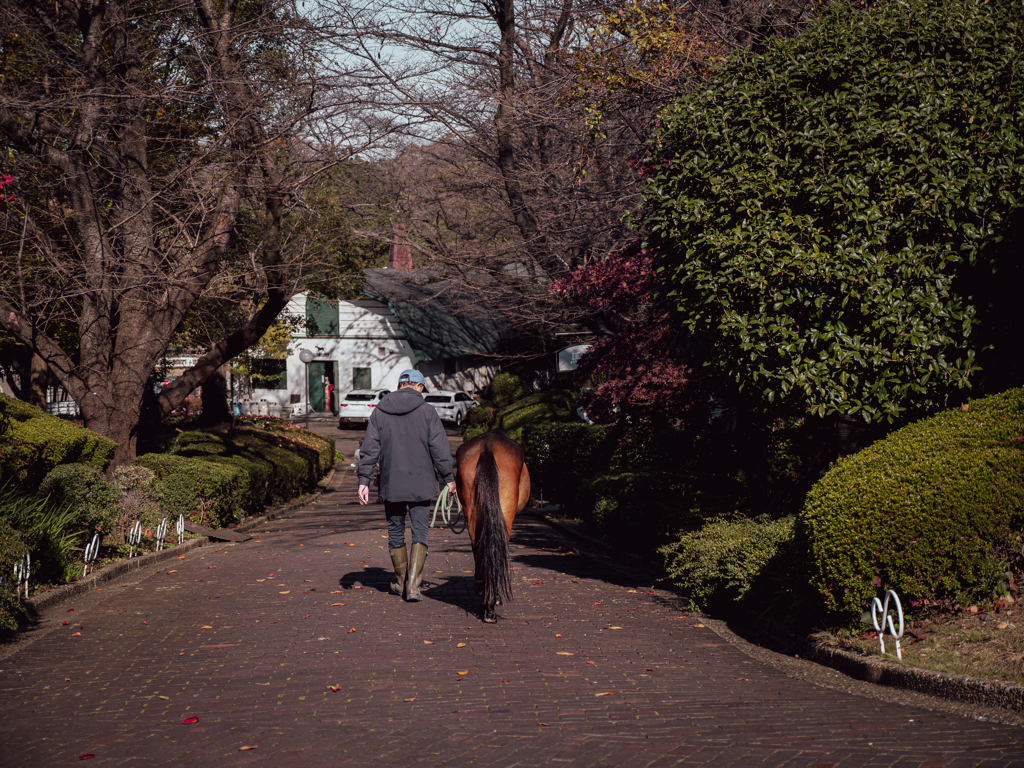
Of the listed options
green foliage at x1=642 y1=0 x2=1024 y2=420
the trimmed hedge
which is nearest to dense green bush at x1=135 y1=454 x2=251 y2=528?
the trimmed hedge

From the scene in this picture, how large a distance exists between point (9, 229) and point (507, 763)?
37.6 ft

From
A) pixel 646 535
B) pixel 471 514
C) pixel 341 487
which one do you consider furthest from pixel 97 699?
pixel 341 487

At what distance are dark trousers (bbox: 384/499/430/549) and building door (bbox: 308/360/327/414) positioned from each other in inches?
1449

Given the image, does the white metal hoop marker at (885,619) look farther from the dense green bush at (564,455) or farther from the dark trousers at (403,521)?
the dense green bush at (564,455)

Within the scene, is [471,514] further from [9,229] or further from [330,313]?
[330,313]

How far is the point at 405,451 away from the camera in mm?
8180

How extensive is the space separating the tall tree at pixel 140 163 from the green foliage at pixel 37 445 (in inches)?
80.5

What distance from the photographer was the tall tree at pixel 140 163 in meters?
12.5

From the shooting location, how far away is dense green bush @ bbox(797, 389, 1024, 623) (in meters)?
5.88

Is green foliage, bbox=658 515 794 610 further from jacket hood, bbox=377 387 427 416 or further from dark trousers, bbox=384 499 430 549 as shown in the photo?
jacket hood, bbox=377 387 427 416

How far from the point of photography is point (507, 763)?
13.9 ft

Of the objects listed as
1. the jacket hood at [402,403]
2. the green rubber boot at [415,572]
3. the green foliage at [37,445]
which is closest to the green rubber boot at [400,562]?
the green rubber boot at [415,572]

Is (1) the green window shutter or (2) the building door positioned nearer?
(1) the green window shutter

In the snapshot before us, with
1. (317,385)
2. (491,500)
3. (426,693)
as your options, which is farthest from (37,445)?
(317,385)
